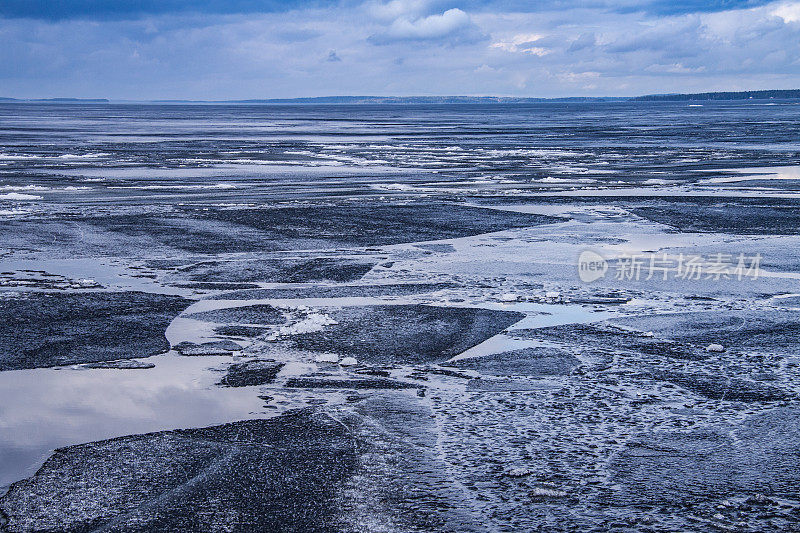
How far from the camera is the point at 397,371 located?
24.0 ft

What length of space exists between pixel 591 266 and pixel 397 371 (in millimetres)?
5348

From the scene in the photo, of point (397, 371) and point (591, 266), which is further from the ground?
point (591, 266)

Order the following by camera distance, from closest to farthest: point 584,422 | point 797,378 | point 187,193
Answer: point 584,422 → point 797,378 → point 187,193

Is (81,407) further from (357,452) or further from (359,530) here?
(359,530)

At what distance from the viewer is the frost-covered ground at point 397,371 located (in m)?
4.91

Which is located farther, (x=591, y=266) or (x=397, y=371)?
(x=591, y=266)

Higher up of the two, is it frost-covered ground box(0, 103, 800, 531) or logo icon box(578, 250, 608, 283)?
logo icon box(578, 250, 608, 283)

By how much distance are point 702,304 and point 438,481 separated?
18.2 ft

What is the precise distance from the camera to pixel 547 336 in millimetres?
8406

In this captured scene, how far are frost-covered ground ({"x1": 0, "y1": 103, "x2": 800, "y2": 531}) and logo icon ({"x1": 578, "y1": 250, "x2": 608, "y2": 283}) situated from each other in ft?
0.63

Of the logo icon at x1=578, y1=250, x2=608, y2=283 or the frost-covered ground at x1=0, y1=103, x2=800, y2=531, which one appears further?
the logo icon at x1=578, y1=250, x2=608, y2=283

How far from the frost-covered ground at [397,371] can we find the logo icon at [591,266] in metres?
0.19

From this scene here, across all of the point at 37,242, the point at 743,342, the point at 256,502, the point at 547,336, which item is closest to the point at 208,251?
the point at 37,242

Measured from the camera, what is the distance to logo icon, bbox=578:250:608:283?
11.2 meters
